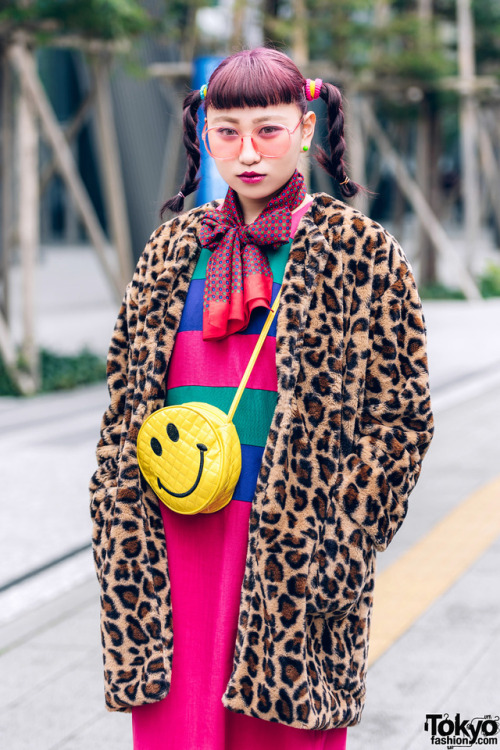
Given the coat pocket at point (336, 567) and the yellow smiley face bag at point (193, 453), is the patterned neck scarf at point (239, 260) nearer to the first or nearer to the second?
the yellow smiley face bag at point (193, 453)

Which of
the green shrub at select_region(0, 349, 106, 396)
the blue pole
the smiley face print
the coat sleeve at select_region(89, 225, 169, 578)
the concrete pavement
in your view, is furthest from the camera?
the green shrub at select_region(0, 349, 106, 396)

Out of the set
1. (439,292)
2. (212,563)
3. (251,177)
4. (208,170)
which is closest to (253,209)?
(251,177)

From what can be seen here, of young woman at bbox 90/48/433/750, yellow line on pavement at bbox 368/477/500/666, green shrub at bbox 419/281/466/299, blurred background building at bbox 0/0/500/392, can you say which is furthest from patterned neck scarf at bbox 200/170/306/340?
green shrub at bbox 419/281/466/299

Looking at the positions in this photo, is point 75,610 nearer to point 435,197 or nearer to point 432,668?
point 432,668

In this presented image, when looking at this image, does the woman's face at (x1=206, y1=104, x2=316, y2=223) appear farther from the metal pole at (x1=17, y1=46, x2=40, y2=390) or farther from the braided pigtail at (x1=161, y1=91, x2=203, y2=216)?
the metal pole at (x1=17, y1=46, x2=40, y2=390)

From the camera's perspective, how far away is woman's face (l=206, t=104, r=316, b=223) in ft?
6.37

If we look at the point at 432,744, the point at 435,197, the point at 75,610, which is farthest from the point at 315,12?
the point at 432,744

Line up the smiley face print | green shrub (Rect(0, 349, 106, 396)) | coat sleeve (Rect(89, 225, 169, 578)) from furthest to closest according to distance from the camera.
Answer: green shrub (Rect(0, 349, 106, 396)) < coat sleeve (Rect(89, 225, 169, 578)) < the smiley face print

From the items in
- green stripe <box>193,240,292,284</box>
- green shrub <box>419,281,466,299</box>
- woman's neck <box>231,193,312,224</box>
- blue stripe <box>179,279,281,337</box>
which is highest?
woman's neck <box>231,193,312,224</box>

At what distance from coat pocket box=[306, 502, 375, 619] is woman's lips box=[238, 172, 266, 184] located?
0.61 meters

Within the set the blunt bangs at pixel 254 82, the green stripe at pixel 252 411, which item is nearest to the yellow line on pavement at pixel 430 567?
the green stripe at pixel 252 411

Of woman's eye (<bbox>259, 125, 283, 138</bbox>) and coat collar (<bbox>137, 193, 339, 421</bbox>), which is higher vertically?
woman's eye (<bbox>259, 125, 283, 138</bbox>)

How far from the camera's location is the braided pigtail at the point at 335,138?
6.80 ft

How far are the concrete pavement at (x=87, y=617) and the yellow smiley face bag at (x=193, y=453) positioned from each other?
152cm
